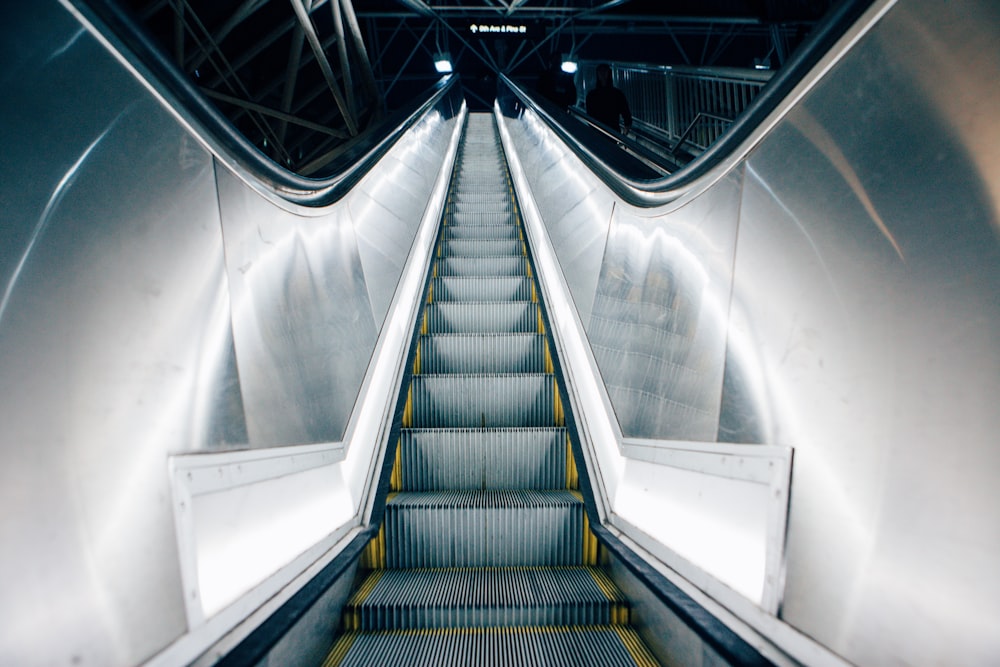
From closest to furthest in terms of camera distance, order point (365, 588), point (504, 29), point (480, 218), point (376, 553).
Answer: point (365, 588) < point (376, 553) < point (480, 218) < point (504, 29)

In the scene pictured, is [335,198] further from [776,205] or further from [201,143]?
[776,205]

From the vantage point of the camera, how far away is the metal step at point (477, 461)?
276 cm

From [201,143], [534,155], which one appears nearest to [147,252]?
[201,143]

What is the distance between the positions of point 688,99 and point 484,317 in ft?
14.5

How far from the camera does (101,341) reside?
3.49 ft

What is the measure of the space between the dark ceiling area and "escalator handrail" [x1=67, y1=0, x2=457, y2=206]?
21.1 feet

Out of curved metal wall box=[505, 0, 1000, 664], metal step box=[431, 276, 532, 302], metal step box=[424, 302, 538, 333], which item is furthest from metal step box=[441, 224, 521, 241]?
curved metal wall box=[505, 0, 1000, 664]

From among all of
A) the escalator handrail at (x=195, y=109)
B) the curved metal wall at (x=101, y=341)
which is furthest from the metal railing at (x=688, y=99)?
the curved metal wall at (x=101, y=341)

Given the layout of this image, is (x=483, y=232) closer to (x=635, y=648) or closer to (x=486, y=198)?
(x=486, y=198)

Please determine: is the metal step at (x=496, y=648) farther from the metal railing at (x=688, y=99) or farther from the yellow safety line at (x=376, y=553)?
the metal railing at (x=688, y=99)

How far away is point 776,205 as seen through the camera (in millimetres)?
1389

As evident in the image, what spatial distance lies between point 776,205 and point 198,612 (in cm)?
158

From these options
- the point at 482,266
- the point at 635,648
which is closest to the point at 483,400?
the point at 635,648

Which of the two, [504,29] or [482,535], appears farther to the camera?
[504,29]
